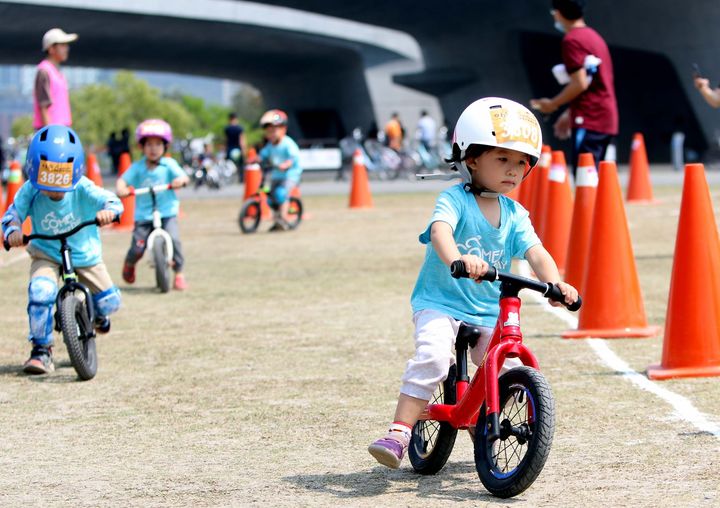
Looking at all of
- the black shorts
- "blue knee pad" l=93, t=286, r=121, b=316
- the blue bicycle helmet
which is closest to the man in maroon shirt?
the black shorts

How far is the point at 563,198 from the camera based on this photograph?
41.3ft

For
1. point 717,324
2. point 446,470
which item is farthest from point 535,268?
point 717,324

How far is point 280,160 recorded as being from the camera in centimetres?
1855

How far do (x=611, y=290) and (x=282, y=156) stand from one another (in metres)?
10.3

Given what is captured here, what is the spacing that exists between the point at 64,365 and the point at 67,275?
0.70 m

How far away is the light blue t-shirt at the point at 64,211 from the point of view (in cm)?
799

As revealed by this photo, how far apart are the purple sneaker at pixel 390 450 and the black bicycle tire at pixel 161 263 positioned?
711 cm

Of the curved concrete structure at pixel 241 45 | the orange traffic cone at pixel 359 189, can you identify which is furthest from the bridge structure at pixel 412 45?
the orange traffic cone at pixel 359 189

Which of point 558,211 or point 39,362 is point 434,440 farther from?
point 558,211

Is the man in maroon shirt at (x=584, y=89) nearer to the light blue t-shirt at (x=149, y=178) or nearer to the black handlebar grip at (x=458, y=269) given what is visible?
the light blue t-shirt at (x=149, y=178)

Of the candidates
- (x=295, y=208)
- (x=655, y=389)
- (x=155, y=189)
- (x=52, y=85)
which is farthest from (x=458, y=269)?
(x=295, y=208)

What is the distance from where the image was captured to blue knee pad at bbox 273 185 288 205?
18.7 m

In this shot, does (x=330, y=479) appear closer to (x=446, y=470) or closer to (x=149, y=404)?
(x=446, y=470)

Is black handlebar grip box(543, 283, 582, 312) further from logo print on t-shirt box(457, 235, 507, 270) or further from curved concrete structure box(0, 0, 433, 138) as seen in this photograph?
curved concrete structure box(0, 0, 433, 138)
